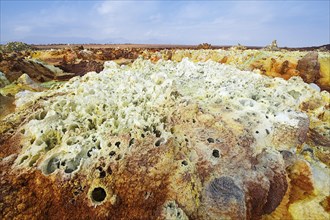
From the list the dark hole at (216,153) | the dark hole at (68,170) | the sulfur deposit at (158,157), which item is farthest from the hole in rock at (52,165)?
the dark hole at (216,153)

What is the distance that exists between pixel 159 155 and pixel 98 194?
94 centimetres

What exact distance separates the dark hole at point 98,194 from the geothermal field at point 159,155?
1 cm

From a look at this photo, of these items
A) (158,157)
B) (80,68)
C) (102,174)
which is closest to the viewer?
(102,174)

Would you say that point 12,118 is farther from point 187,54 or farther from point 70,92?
point 187,54

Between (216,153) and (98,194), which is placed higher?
(216,153)

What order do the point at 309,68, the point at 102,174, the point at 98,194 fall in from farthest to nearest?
the point at 309,68
the point at 102,174
the point at 98,194

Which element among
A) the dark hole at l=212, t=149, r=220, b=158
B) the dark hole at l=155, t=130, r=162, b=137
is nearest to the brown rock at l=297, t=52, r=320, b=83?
the dark hole at l=212, t=149, r=220, b=158

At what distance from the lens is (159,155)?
164 inches

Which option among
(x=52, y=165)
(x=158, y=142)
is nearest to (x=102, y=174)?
(x=52, y=165)

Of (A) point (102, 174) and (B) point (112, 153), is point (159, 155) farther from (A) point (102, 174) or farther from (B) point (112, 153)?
(A) point (102, 174)

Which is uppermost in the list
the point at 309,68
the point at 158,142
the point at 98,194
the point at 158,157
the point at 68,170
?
the point at 158,142

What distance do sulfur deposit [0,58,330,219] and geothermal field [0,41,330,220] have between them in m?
0.01

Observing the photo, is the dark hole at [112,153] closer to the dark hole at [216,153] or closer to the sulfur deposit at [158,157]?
the sulfur deposit at [158,157]

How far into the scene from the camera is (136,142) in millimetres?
4297
